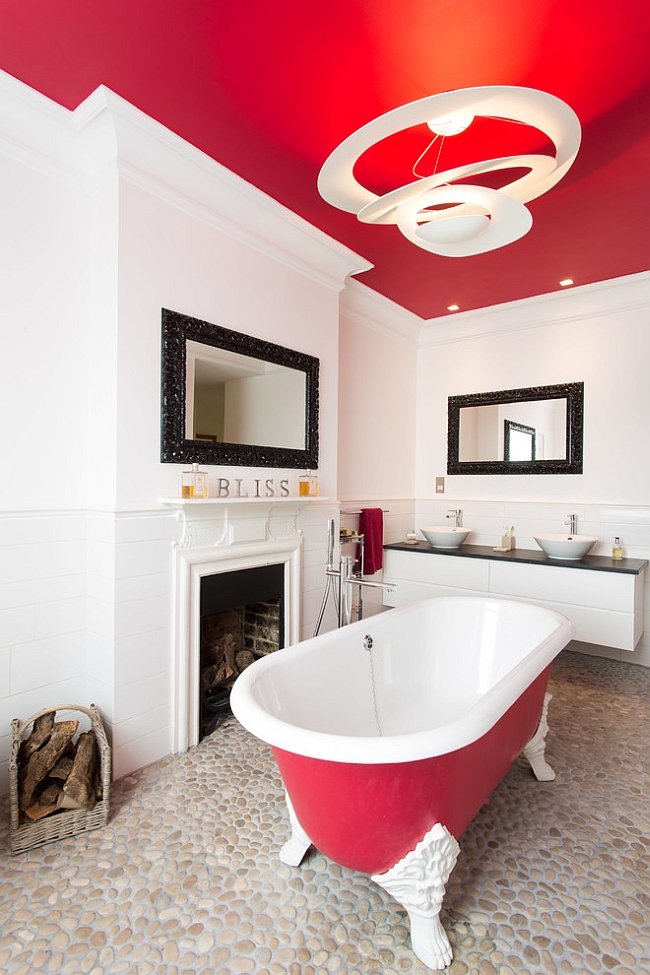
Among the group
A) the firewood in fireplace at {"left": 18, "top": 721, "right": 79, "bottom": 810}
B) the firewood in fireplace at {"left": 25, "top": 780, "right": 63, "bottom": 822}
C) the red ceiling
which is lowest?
the firewood in fireplace at {"left": 25, "top": 780, "right": 63, "bottom": 822}

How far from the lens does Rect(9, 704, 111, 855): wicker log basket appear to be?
66.2 inches

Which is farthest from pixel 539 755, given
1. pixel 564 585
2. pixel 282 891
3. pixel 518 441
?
pixel 518 441

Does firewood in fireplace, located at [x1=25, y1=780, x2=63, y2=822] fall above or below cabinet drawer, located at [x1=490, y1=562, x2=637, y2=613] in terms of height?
below

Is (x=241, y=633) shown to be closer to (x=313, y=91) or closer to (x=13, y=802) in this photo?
(x=13, y=802)

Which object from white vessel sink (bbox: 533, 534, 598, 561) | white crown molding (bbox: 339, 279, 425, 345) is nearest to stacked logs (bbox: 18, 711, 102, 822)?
white vessel sink (bbox: 533, 534, 598, 561)

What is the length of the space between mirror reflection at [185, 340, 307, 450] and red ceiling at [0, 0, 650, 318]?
835mm

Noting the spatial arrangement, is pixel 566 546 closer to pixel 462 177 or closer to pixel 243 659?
pixel 243 659

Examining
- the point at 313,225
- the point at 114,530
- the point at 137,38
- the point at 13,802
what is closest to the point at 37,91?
the point at 137,38

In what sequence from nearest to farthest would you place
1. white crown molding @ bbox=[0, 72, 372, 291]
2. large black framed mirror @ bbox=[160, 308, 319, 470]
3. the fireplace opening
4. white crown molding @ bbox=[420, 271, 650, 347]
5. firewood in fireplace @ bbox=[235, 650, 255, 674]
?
1. white crown molding @ bbox=[0, 72, 372, 291]
2. large black framed mirror @ bbox=[160, 308, 319, 470]
3. the fireplace opening
4. firewood in fireplace @ bbox=[235, 650, 255, 674]
5. white crown molding @ bbox=[420, 271, 650, 347]

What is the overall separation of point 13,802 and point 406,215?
2.41 metres

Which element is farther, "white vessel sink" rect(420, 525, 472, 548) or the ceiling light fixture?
"white vessel sink" rect(420, 525, 472, 548)

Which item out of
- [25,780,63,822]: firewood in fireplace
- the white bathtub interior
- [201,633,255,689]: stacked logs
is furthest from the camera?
[201,633,255,689]: stacked logs

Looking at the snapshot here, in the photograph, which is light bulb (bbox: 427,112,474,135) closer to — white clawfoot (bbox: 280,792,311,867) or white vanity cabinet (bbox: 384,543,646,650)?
white vanity cabinet (bbox: 384,543,646,650)

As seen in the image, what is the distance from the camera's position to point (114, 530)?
2.05 metres
